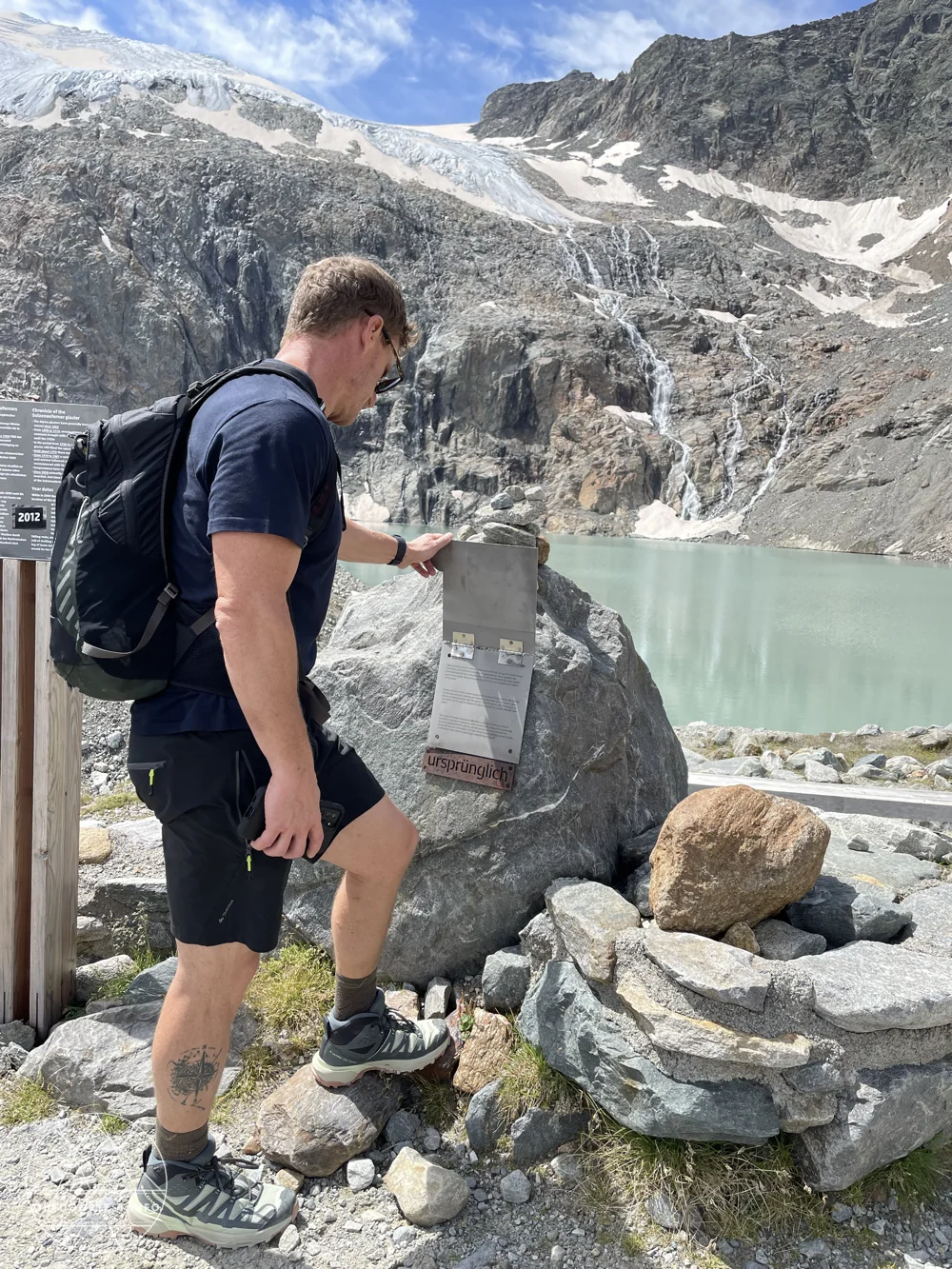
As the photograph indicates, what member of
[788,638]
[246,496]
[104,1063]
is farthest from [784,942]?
[788,638]

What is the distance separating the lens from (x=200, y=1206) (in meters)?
2.42

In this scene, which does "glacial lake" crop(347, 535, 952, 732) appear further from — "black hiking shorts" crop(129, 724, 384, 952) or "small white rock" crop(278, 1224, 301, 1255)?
"black hiking shorts" crop(129, 724, 384, 952)

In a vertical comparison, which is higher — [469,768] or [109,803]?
[469,768]

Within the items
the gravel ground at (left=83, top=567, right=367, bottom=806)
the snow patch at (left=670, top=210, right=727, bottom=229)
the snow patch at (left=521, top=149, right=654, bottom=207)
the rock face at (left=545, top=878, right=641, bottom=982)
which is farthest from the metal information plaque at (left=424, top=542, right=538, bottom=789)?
the snow patch at (left=521, top=149, right=654, bottom=207)

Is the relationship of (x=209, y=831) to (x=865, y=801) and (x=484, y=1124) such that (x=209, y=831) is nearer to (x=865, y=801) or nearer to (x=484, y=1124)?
(x=484, y=1124)

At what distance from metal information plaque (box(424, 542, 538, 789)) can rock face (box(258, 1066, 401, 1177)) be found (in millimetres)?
1249

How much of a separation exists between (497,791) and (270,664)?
5.81 ft

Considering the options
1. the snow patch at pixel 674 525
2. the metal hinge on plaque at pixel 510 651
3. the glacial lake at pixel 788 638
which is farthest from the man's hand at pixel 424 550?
the snow patch at pixel 674 525

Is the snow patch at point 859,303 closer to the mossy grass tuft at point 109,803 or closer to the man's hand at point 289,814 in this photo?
the mossy grass tuft at point 109,803

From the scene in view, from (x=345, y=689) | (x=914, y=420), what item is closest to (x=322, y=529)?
(x=345, y=689)

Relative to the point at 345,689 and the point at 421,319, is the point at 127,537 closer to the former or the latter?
the point at 345,689

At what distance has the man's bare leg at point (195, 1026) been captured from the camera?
2297mm

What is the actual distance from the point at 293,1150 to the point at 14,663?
223cm

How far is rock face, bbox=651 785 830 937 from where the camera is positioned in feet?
9.71
